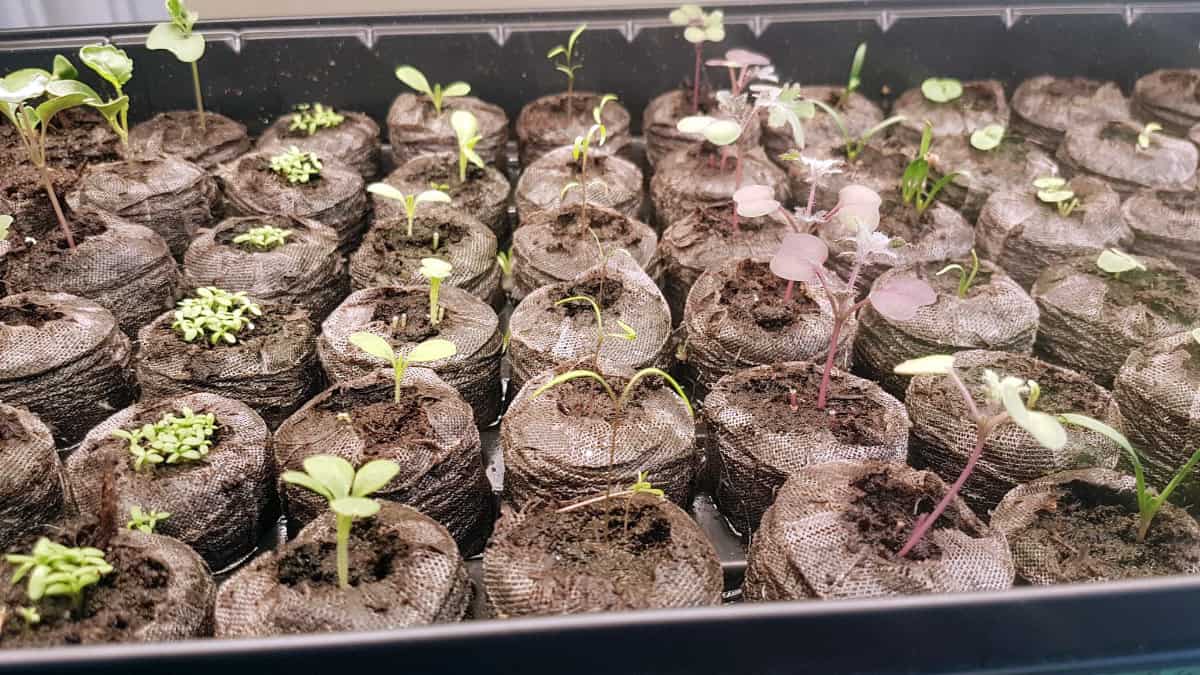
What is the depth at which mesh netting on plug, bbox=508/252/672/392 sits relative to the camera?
1.98 meters

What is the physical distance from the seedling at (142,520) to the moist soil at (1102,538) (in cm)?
154

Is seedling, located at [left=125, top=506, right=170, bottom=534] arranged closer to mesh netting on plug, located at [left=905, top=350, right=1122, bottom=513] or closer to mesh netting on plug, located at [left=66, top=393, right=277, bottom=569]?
mesh netting on plug, located at [left=66, top=393, right=277, bottom=569]

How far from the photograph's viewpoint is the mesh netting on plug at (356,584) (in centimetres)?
134

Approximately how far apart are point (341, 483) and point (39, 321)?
112 cm

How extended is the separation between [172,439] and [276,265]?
2.24 feet

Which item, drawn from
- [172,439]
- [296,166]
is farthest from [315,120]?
[172,439]

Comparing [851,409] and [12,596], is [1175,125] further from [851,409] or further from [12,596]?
[12,596]

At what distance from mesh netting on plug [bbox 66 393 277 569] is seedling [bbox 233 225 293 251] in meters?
0.59

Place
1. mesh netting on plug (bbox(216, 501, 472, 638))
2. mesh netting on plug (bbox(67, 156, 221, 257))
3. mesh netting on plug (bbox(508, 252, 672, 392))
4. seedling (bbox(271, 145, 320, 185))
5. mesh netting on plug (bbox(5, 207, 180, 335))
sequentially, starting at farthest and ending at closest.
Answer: seedling (bbox(271, 145, 320, 185)) < mesh netting on plug (bbox(67, 156, 221, 257)) < mesh netting on plug (bbox(5, 207, 180, 335)) < mesh netting on plug (bbox(508, 252, 672, 392)) < mesh netting on plug (bbox(216, 501, 472, 638))

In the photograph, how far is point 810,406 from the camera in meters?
1.79

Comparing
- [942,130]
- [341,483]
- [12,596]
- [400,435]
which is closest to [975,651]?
[341,483]

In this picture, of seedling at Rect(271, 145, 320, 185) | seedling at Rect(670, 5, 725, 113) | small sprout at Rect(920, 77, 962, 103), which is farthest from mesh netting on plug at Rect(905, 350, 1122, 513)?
seedling at Rect(271, 145, 320, 185)

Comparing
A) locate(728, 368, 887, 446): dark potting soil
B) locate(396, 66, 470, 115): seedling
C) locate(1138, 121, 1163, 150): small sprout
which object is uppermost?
locate(396, 66, 470, 115): seedling

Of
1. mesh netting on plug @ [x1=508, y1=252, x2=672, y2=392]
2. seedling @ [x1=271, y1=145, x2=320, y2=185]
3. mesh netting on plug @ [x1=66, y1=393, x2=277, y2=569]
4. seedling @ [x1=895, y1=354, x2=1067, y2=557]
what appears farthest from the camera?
seedling @ [x1=271, y1=145, x2=320, y2=185]
